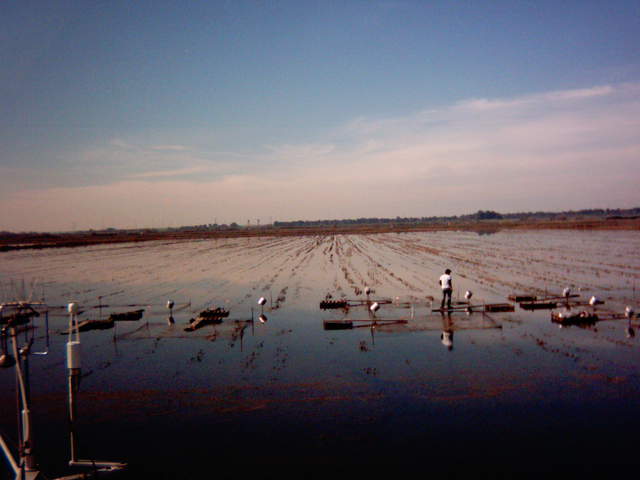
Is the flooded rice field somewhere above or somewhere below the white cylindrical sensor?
below

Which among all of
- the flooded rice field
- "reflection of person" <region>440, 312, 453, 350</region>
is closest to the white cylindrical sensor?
the flooded rice field

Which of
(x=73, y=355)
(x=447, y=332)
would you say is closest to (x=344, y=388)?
(x=73, y=355)

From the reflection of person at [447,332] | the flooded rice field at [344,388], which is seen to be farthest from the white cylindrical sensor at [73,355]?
the reflection of person at [447,332]

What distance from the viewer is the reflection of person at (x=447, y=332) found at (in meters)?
17.3

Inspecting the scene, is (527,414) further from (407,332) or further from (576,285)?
(576,285)

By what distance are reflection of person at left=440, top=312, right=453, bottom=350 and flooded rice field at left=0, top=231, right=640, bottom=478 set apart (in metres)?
0.11

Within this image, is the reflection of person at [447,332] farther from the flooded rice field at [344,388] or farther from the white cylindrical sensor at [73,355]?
the white cylindrical sensor at [73,355]

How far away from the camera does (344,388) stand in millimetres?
13039

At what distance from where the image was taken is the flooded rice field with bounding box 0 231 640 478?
380 inches

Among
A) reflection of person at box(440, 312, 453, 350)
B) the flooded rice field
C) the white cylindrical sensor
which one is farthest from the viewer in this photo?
reflection of person at box(440, 312, 453, 350)

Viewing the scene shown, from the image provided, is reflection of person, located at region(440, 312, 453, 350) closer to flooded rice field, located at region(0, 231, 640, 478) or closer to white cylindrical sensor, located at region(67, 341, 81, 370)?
flooded rice field, located at region(0, 231, 640, 478)

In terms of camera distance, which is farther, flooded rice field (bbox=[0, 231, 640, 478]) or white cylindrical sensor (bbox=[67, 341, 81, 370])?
flooded rice field (bbox=[0, 231, 640, 478])

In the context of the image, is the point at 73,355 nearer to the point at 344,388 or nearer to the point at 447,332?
the point at 344,388

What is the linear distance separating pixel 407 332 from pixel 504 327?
407cm
